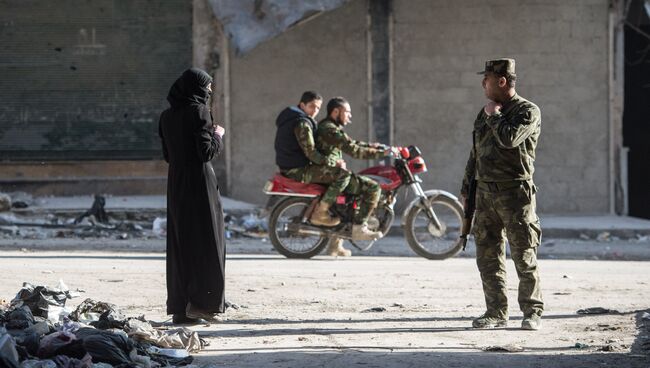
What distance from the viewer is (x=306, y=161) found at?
1345cm

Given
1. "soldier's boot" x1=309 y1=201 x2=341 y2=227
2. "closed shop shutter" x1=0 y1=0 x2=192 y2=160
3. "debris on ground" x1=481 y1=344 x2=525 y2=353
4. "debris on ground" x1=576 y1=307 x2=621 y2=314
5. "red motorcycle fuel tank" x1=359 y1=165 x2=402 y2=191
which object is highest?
"closed shop shutter" x1=0 y1=0 x2=192 y2=160

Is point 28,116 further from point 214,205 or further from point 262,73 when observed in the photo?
point 214,205

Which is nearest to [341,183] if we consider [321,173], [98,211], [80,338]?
[321,173]

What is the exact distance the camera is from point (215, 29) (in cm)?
1812

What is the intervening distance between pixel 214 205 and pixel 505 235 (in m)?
2.03

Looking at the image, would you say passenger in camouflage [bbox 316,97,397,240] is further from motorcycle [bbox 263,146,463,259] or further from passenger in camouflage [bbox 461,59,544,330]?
passenger in camouflage [bbox 461,59,544,330]

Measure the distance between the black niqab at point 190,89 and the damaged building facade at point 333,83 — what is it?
8.53 m

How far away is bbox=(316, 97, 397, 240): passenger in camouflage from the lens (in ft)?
Result: 43.7

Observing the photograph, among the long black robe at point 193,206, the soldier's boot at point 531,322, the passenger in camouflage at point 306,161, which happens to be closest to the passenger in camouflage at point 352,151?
the passenger in camouflage at point 306,161

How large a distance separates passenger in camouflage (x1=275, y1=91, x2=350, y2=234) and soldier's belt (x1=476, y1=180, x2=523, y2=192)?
4592 millimetres

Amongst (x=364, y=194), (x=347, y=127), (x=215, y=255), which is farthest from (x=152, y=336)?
(x=347, y=127)

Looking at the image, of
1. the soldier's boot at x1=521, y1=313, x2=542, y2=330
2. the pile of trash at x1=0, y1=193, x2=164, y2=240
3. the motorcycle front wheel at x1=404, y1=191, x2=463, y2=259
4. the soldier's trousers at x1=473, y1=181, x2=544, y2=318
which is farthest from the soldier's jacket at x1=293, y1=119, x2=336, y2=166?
the soldier's boot at x1=521, y1=313, x2=542, y2=330

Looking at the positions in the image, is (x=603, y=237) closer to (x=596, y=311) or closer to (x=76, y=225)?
(x=76, y=225)

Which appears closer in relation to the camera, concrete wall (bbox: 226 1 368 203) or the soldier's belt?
the soldier's belt
